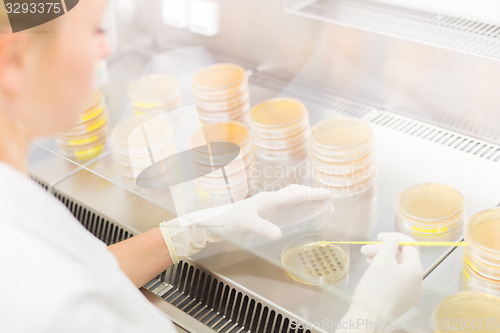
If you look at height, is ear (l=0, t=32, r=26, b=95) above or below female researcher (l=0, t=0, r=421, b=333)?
above

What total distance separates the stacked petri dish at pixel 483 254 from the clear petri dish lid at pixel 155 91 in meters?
0.99

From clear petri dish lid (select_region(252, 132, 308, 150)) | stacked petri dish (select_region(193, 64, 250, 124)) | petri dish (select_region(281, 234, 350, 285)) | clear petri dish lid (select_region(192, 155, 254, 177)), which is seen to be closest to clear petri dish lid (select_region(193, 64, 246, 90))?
stacked petri dish (select_region(193, 64, 250, 124))

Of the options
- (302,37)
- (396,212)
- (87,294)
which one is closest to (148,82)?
(302,37)

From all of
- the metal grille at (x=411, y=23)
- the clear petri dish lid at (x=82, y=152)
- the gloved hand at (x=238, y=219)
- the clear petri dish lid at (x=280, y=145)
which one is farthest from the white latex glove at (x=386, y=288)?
the clear petri dish lid at (x=82, y=152)

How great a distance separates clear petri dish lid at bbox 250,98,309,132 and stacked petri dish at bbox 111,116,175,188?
249 mm

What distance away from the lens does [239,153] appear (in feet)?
4.99

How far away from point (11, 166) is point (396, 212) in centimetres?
87

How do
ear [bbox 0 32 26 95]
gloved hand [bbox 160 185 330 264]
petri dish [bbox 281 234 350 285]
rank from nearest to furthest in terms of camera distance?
ear [bbox 0 32 26 95] < petri dish [bbox 281 234 350 285] < gloved hand [bbox 160 185 330 264]

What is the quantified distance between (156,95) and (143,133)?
9.4 inches

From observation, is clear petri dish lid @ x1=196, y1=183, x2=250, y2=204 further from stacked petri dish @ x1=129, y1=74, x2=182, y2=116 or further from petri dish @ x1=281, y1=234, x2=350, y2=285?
stacked petri dish @ x1=129, y1=74, x2=182, y2=116

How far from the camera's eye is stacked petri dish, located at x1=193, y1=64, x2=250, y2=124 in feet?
5.86

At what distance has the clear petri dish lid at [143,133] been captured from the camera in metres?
1.64

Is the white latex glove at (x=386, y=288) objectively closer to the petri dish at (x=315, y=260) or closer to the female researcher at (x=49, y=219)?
the petri dish at (x=315, y=260)

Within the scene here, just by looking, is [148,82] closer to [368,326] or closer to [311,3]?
[311,3]
